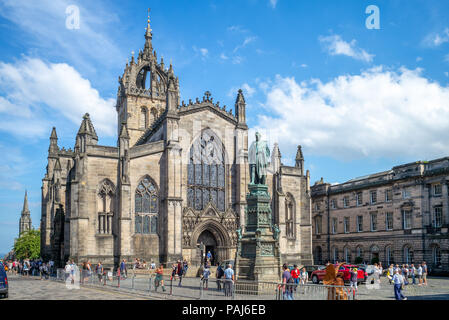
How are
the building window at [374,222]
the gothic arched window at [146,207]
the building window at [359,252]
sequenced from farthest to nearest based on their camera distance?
the building window at [359,252] → the building window at [374,222] → the gothic arched window at [146,207]

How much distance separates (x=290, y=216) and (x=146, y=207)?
1554 centimetres

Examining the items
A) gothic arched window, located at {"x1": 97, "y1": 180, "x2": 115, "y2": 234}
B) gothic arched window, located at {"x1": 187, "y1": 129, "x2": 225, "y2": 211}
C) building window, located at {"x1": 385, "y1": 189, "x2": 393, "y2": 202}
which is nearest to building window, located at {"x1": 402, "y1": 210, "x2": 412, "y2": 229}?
building window, located at {"x1": 385, "y1": 189, "x2": 393, "y2": 202}

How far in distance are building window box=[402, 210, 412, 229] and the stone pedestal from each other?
2619 cm

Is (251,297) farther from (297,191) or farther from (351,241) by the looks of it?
(351,241)

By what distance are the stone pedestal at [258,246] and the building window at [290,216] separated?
2225 centimetres

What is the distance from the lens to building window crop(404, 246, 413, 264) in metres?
44.8

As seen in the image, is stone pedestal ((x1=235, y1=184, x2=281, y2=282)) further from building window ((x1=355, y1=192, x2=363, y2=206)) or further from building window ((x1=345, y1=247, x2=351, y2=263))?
building window ((x1=345, y1=247, x2=351, y2=263))

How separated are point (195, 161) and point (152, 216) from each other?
21.3 ft

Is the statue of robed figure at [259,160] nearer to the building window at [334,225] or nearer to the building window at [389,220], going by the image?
the building window at [389,220]

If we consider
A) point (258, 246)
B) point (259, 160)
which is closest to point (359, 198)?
point (259, 160)

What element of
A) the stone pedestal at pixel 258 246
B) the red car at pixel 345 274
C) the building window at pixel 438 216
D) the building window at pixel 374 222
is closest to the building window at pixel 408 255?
the building window at pixel 438 216

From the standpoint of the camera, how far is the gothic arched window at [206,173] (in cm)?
4147

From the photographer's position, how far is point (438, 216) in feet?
140
